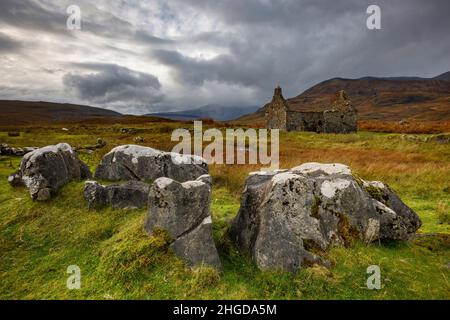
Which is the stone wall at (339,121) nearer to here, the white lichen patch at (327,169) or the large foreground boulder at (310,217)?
the white lichen patch at (327,169)

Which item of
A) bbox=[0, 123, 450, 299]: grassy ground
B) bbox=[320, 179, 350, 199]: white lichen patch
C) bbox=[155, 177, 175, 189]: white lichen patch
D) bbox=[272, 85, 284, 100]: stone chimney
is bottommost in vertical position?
bbox=[0, 123, 450, 299]: grassy ground

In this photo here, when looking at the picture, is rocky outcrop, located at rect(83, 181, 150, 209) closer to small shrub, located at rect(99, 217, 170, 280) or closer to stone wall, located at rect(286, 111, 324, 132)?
small shrub, located at rect(99, 217, 170, 280)

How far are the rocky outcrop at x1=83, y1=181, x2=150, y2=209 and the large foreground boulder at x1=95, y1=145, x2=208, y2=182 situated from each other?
1503 mm

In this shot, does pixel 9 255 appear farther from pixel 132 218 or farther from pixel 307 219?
pixel 307 219

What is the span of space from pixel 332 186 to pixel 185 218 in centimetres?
449

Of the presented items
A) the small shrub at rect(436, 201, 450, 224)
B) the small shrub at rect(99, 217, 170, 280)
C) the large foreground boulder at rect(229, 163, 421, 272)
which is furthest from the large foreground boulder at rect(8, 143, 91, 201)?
the small shrub at rect(436, 201, 450, 224)

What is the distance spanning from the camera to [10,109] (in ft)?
579

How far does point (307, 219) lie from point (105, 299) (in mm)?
5342

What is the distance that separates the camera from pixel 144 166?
498 inches

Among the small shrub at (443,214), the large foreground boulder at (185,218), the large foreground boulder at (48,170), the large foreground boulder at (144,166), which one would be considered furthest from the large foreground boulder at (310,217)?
the large foreground boulder at (48,170)

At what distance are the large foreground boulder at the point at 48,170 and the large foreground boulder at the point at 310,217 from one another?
7.20 metres

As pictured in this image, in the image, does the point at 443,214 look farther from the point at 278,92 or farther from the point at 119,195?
the point at 278,92

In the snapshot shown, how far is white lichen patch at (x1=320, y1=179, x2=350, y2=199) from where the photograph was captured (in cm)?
914
